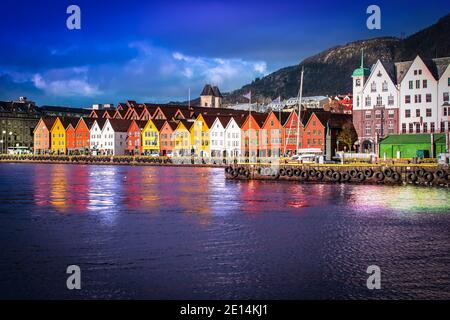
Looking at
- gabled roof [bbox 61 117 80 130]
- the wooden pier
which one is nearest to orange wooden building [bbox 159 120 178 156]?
gabled roof [bbox 61 117 80 130]

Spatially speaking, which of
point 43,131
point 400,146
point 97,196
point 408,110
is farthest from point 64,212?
point 43,131

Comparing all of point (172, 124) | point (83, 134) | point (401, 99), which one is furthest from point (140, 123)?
point (401, 99)

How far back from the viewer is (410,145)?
96.2 metres

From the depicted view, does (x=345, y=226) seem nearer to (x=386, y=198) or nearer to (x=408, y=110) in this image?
(x=386, y=198)

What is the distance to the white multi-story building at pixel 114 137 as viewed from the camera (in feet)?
552

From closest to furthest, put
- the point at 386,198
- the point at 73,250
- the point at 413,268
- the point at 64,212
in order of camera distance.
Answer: the point at 413,268 < the point at 73,250 < the point at 64,212 < the point at 386,198

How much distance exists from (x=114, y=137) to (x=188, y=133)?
27714 mm

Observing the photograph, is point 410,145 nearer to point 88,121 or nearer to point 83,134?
point 88,121

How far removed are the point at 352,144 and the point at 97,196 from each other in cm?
6749

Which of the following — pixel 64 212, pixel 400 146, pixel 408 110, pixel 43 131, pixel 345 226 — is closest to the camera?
pixel 345 226

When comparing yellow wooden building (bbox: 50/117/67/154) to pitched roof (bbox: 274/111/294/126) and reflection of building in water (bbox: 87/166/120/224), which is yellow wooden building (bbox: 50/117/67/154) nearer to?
pitched roof (bbox: 274/111/294/126)

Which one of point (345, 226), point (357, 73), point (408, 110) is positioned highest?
point (357, 73)

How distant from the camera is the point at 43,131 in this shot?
639 feet

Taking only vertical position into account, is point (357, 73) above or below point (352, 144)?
above
